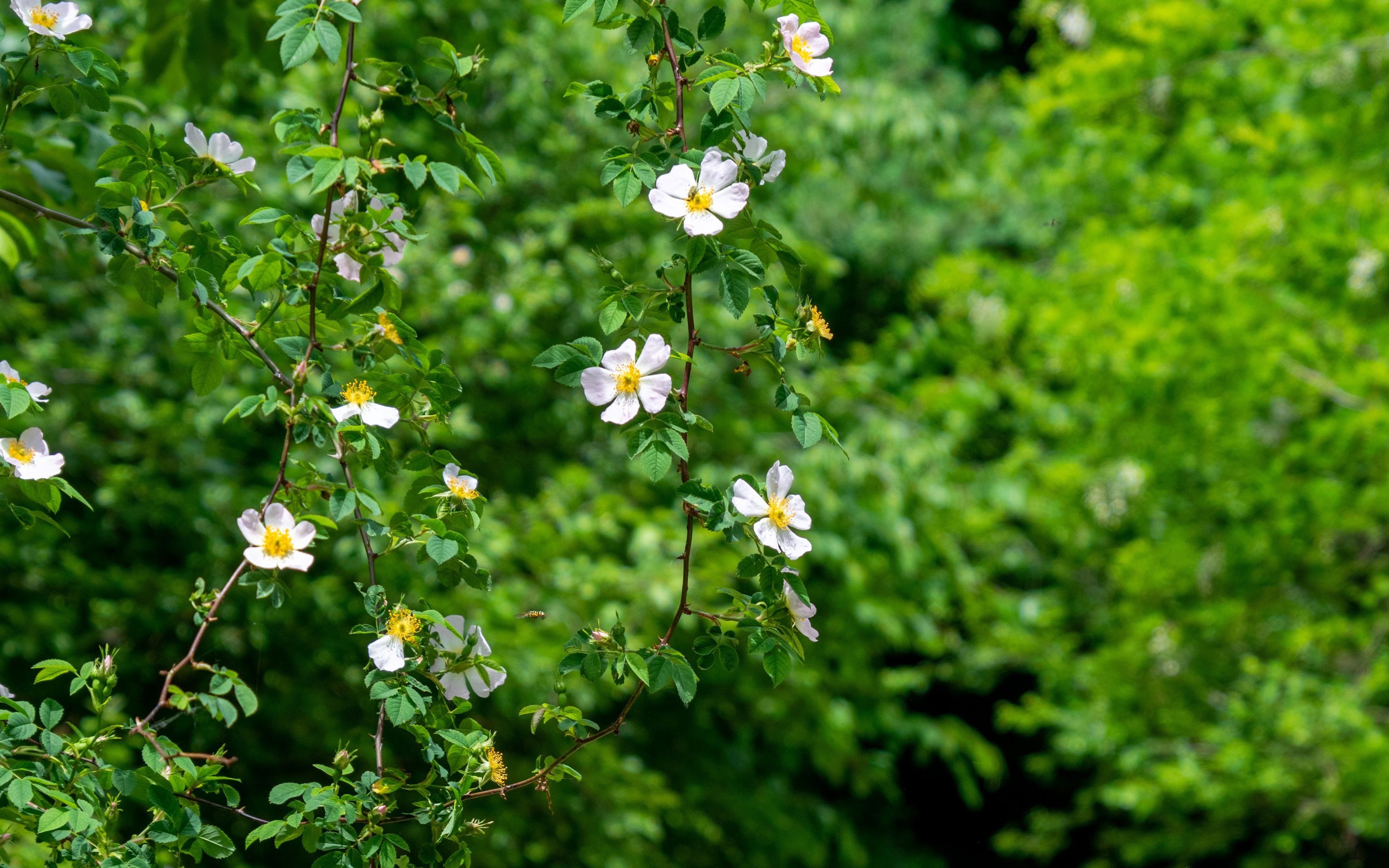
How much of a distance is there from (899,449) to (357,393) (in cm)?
311

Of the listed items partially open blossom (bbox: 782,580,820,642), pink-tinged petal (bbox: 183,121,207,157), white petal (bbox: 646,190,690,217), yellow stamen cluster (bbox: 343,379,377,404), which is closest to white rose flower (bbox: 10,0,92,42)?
pink-tinged petal (bbox: 183,121,207,157)

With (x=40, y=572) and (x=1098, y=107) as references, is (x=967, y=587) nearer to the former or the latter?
(x=1098, y=107)

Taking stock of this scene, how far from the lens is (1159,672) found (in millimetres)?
4637

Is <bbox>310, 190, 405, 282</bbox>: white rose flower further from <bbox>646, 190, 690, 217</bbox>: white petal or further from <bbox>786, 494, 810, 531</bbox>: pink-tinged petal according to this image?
<bbox>786, 494, 810, 531</bbox>: pink-tinged petal

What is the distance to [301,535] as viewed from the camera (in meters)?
0.95

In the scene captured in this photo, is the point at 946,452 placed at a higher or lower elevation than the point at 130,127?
higher

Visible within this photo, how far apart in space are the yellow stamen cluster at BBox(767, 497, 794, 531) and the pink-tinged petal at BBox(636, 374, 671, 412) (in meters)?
0.11

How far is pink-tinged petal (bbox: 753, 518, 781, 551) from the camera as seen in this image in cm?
90

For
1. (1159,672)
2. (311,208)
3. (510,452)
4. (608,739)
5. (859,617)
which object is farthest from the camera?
(1159,672)

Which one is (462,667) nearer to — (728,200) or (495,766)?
(495,766)

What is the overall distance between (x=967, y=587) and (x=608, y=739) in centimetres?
163

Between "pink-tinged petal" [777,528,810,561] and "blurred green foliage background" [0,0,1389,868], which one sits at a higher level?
"blurred green foliage background" [0,0,1389,868]

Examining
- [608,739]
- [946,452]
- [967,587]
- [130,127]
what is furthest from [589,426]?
[130,127]

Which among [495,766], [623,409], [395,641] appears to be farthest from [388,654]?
[623,409]
